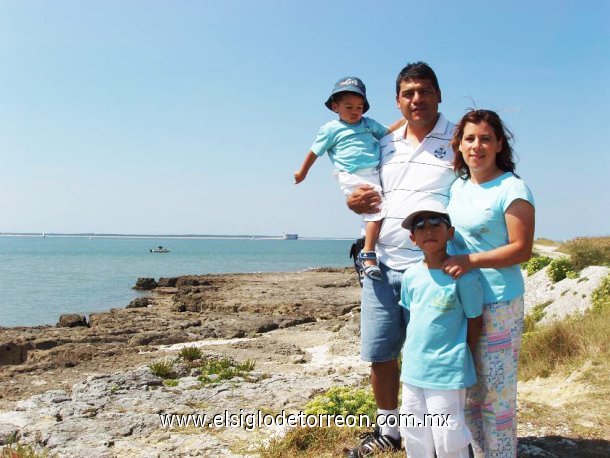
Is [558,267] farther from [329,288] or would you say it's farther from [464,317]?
[329,288]

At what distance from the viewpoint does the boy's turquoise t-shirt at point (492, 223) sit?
3027mm

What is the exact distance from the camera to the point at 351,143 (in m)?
4.06

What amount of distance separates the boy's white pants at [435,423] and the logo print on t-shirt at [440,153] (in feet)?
4.77

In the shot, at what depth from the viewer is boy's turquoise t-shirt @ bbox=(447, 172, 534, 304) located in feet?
9.93

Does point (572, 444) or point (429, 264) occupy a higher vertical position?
point (429, 264)

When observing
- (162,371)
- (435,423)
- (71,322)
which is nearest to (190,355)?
(162,371)

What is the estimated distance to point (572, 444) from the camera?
4273 millimetres

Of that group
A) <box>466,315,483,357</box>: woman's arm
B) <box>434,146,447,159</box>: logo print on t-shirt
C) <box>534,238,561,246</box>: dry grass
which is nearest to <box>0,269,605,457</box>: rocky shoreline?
<box>466,315,483,357</box>: woman's arm

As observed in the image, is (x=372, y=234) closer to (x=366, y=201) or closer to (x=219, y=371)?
(x=366, y=201)

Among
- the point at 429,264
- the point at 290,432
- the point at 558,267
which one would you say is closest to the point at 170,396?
the point at 290,432

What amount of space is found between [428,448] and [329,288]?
25.6 metres

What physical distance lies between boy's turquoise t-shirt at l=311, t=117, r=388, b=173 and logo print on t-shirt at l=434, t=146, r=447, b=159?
47cm

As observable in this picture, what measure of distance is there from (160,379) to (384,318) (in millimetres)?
4273

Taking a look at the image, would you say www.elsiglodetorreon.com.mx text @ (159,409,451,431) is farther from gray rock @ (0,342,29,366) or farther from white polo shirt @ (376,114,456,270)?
gray rock @ (0,342,29,366)
